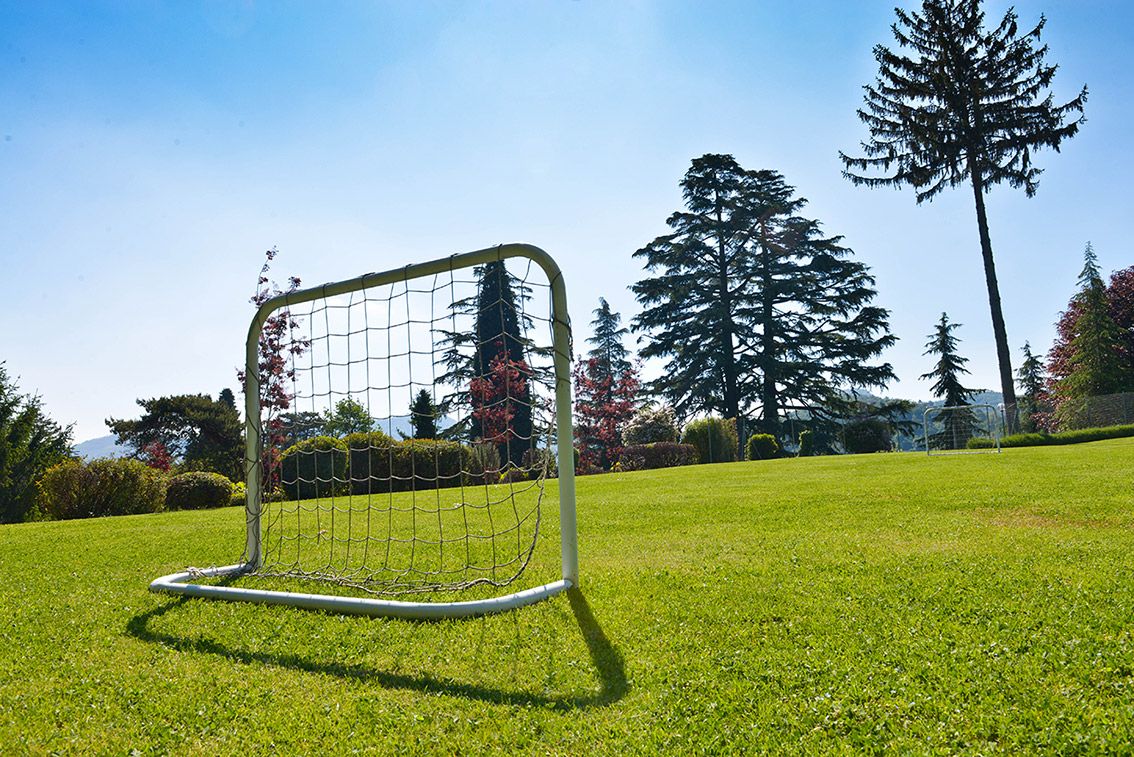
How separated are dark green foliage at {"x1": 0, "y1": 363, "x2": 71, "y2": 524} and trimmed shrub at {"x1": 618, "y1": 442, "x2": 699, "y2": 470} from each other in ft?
47.4

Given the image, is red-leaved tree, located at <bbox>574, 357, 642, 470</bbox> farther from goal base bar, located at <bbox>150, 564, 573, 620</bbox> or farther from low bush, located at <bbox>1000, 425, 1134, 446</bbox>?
goal base bar, located at <bbox>150, 564, 573, 620</bbox>

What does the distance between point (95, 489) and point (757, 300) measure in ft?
82.6

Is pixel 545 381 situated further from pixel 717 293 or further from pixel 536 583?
pixel 717 293

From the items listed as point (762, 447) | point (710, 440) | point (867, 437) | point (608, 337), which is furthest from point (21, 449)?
point (608, 337)

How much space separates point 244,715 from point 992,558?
4.00 m

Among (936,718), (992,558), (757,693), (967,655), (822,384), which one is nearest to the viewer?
(936,718)

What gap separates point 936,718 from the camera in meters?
2.18

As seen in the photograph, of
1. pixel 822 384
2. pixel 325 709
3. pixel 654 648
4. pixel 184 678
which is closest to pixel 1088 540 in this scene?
pixel 654 648

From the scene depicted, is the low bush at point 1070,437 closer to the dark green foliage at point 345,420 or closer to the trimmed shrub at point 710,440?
the trimmed shrub at point 710,440

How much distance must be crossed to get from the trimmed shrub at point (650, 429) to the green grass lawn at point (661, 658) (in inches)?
779

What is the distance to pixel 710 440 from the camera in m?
22.4

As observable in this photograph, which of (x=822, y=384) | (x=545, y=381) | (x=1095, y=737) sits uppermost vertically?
(x=822, y=384)

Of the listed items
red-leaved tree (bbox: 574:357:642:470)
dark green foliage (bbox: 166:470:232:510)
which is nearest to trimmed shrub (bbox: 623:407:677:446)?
red-leaved tree (bbox: 574:357:642:470)

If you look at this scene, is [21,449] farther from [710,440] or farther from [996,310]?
[996,310]
